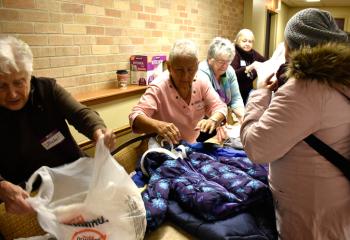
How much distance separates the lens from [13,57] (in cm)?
112

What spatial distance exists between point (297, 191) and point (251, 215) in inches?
7.1

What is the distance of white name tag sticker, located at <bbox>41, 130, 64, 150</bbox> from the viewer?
1319 millimetres

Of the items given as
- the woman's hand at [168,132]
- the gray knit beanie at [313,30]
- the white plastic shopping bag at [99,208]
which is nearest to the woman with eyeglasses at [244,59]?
the woman's hand at [168,132]

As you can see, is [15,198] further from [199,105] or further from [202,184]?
[199,105]

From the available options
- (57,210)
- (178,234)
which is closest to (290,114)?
(178,234)

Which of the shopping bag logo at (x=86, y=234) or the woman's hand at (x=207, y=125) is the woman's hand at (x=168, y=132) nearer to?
the woman's hand at (x=207, y=125)

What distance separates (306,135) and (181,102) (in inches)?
38.4

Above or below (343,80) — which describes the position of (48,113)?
below

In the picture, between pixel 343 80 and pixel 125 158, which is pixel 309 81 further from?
pixel 125 158

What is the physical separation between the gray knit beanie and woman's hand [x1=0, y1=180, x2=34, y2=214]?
0.95 m

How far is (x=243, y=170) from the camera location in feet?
4.17

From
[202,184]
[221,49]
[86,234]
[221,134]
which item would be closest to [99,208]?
[86,234]

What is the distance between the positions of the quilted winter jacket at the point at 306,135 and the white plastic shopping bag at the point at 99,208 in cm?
41

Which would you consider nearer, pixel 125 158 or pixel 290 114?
pixel 290 114
